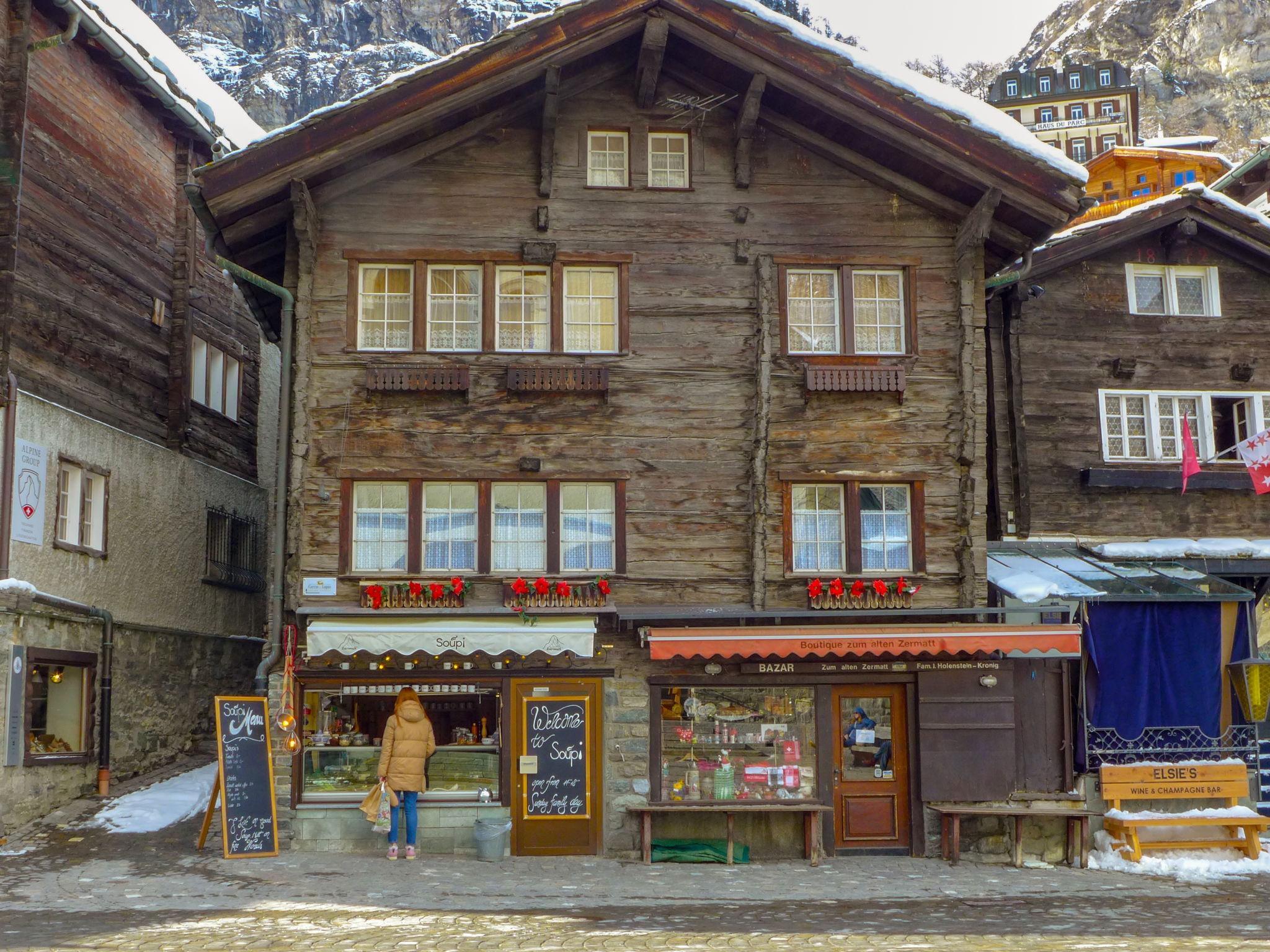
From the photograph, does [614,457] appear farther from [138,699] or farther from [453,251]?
[138,699]

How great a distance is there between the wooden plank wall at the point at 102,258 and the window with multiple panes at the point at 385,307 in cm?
425

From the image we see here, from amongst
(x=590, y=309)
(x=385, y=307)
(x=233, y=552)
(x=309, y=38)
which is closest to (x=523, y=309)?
(x=590, y=309)

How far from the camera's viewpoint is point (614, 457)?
16.3 meters

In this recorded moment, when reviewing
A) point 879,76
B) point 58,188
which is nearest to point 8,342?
point 58,188

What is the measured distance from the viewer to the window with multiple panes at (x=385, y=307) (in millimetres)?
16406

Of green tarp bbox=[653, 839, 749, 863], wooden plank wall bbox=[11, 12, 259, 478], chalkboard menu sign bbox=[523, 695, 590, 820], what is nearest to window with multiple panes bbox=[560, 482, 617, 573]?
chalkboard menu sign bbox=[523, 695, 590, 820]

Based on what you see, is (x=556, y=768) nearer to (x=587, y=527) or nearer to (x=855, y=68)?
(x=587, y=527)

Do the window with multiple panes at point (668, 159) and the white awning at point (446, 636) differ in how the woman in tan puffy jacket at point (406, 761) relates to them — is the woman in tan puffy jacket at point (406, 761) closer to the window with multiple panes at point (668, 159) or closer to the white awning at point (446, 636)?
the white awning at point (446, 636)

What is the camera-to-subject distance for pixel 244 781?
14.5 meters

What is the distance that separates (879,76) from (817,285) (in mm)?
2666

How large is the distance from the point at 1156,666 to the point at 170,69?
677 inches

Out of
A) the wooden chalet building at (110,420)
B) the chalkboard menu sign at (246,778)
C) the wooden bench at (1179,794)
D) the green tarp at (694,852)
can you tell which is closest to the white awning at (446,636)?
the chalkboard menu sign at (246,778)

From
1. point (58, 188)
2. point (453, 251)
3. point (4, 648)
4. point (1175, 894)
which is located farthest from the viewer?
point (58, 188)

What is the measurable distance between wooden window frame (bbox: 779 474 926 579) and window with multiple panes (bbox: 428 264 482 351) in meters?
4.35
